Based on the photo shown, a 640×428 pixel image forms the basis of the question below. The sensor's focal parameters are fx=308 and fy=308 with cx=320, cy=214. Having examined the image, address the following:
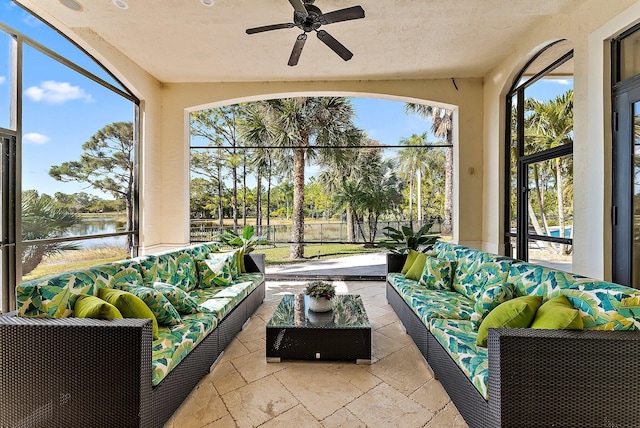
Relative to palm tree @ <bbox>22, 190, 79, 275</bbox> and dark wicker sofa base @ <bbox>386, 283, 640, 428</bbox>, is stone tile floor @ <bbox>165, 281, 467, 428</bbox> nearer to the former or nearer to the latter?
dark wicker sofa base @ <bbox>386, 283, 640, 428</bbox>

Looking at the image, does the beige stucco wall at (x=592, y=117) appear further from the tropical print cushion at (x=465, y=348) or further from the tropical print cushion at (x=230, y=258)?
the tropical print cushion at (x=230, y=258)

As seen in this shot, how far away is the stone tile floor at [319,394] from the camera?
190cm

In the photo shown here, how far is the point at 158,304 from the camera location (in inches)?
87.0

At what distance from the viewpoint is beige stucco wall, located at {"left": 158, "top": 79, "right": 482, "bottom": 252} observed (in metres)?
5.16

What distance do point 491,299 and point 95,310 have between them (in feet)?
8.39

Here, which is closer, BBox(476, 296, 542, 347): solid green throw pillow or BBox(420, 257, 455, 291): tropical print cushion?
BBox(476, 296, 542, 347): solid green throw pillow

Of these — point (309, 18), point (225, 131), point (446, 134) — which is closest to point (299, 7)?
point (309, 18)

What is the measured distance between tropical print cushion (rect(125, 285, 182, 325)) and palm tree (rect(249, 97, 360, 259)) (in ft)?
12.4

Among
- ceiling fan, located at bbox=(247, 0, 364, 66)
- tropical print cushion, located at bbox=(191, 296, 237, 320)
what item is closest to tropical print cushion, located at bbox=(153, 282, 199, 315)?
tropical print cushion, located at bbox=(191, 296, 237, 320)

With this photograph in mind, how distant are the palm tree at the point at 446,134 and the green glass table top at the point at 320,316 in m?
3.27

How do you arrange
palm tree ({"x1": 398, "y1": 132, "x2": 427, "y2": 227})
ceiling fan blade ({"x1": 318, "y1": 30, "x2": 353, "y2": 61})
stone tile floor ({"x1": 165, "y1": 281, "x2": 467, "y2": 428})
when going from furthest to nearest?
palm tree ({"x1": 398, "y1": 132, "x2": 427, "y2": 227}), ceiling fan blade ({"x1": 318, "y1": 30, "x2": 353, "y2": 61}), stone tile floor ({"x1": 165, "y1": 281, "x2": 467, "y2": 428})

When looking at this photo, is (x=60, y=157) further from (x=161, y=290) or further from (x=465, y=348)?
(x=465, y=348)

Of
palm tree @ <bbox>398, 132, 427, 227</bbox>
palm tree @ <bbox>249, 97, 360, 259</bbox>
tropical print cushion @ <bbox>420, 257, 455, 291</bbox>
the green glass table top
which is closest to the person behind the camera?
the green glass table top

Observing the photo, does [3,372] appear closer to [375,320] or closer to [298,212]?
[375,320]
